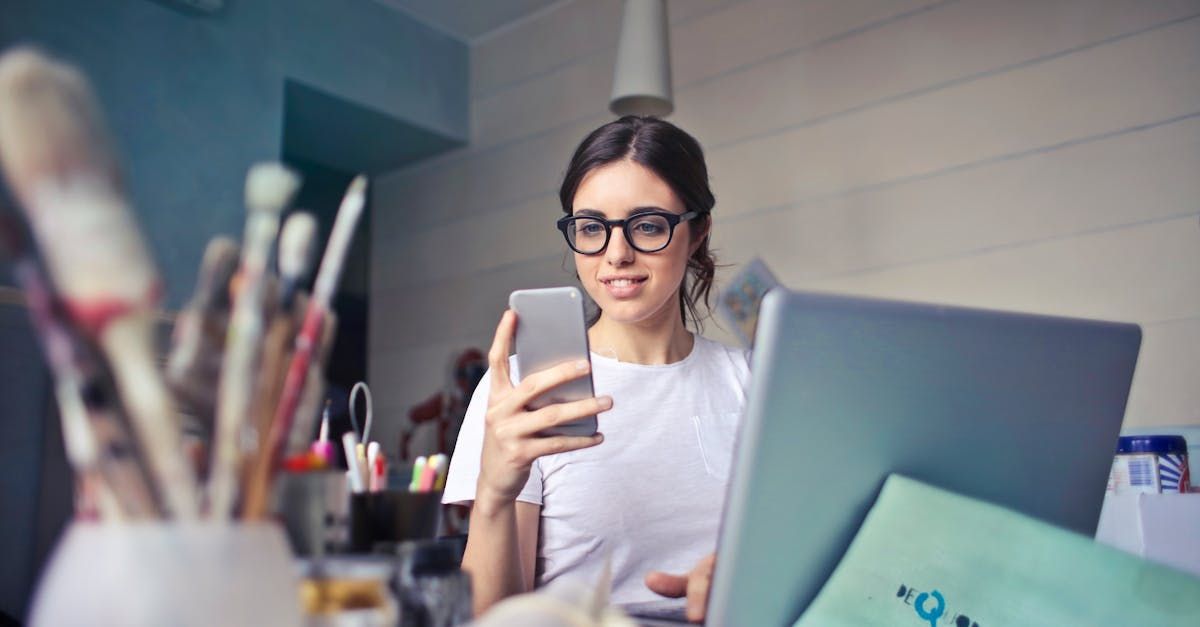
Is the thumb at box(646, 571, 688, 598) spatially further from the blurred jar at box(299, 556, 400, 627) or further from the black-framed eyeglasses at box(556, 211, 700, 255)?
the black-framed eyeglasses at box(556, 211, 700, 255)

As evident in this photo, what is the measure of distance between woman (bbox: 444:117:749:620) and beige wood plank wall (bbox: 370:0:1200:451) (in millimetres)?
1213

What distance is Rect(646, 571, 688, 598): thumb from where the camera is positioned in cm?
80

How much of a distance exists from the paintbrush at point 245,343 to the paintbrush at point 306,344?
0.05ft

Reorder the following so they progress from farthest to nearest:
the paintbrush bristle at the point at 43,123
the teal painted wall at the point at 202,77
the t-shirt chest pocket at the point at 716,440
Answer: the teal painted wall at the point at 202,77 < the t-shirt chest pocket at the point at 716,440 < the paintbrush bristle at the point at 43,123

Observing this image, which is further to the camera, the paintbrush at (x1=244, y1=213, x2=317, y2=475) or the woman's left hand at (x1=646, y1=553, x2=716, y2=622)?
the woman's left hand at (x1=646, y1=553, x2=716, y2=622)

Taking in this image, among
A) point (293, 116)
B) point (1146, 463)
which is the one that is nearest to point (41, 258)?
point (1146, 463)

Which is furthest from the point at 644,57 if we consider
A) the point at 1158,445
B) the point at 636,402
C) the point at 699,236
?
the point at 1158,445

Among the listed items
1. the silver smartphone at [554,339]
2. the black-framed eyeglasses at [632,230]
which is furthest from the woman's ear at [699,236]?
the silver smartphone at [554,339]

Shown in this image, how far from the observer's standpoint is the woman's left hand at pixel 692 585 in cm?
76

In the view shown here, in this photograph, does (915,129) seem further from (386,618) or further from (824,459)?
(386,618)

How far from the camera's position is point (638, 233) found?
138 cm

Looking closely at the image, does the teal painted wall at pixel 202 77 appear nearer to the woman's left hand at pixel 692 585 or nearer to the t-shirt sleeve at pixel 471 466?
the t-shirt sleeve at pixel 471 466

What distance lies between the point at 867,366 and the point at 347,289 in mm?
3599

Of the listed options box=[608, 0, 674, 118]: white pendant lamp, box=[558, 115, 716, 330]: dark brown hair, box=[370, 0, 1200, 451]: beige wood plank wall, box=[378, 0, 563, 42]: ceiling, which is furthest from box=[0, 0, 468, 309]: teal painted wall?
box=[558, 115, 716, 330]: dark brown hair
